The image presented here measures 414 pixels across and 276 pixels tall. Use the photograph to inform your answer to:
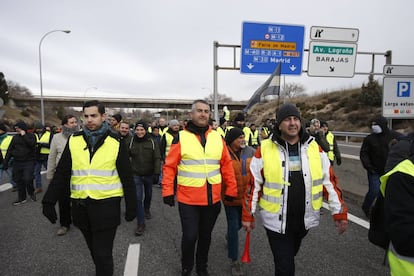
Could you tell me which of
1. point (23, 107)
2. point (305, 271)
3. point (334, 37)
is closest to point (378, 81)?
point (334, 37)

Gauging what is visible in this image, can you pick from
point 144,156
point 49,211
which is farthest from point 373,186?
point 49,211

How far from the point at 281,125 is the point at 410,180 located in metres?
1.09

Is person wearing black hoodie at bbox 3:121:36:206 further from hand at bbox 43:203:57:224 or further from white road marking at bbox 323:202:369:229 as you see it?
white road marking at bbox 323:202:369:229

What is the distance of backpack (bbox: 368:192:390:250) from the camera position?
63.2 inches

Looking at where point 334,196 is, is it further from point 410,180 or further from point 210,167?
point 210,167

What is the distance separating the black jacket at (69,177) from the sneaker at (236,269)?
1.43m

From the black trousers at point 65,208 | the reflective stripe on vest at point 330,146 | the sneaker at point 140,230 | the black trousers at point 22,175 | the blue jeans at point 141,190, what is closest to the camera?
the black trousers at point 65,208

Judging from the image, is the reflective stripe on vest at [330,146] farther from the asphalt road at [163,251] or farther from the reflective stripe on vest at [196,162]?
the reflective stripe on vest at [196,162]

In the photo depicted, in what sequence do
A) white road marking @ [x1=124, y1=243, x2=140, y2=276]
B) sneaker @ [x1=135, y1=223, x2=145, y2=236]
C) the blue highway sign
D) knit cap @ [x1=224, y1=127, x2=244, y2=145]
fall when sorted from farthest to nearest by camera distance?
the blue highway sign, sneaker @ [x1=135, y1=223, x2=145, y2=236], knit cap @ [x1=224, y1=127, x2=244, y2=145], white road marking @ [x1=124, y1=243, x2=140, y2=276]

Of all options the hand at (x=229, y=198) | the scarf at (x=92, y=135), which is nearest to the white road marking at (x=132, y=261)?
the hand at (x=229, y=198)

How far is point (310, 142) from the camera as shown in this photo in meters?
2.28

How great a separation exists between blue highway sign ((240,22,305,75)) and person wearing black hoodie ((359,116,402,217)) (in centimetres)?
531

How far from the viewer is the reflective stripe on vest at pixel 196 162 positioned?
9.12ft

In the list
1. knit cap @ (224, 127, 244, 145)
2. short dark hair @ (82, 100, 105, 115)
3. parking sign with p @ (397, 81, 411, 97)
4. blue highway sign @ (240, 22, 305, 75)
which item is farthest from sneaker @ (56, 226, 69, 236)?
blue highway sign @ (240, 22, 305, 75)
